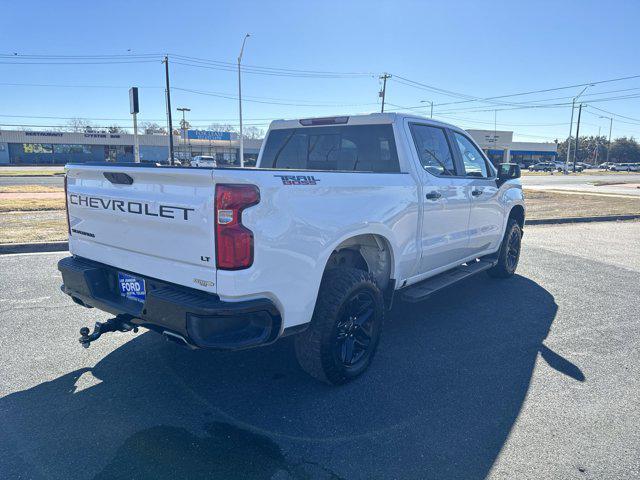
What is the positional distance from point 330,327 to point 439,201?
1957 millimetres

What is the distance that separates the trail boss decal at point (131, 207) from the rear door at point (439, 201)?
2319mm

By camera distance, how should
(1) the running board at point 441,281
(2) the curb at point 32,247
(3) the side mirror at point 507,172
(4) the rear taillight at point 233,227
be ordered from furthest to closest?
(2) the curb at point 32,247 → (3) the side mirror at point 507,172 → (1) the running board at point 441,281 → (4) the rear taillight at point 233,227

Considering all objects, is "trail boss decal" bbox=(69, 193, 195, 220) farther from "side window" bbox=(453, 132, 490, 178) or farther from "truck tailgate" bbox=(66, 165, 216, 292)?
"side window" bbox=(453, 132, 490, 178)

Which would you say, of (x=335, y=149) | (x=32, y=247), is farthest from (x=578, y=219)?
(x=32, y=247)

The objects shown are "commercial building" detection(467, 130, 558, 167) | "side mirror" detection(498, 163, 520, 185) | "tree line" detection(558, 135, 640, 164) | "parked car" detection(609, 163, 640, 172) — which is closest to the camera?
"side mirror" detection(498, 163, 520, 185)

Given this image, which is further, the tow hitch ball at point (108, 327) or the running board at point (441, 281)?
the running board at point (441, 281)

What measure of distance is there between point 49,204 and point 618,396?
1399 cm

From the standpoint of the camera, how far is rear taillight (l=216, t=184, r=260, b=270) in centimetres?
261

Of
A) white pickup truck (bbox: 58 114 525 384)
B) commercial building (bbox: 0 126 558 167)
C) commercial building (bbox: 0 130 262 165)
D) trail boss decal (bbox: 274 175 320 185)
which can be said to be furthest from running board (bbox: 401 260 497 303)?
commercial building (bbox: 0 130 262 165)

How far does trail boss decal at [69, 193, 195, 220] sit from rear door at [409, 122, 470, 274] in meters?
2.32

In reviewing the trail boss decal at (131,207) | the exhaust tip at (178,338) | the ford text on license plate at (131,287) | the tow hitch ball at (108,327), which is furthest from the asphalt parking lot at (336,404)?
the trail boss decal at (131,207)

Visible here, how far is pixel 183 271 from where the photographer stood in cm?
286

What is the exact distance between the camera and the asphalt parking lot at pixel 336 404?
264cm

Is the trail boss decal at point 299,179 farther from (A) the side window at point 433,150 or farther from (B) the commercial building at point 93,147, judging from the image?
(B) the commercial building at point 93,147
